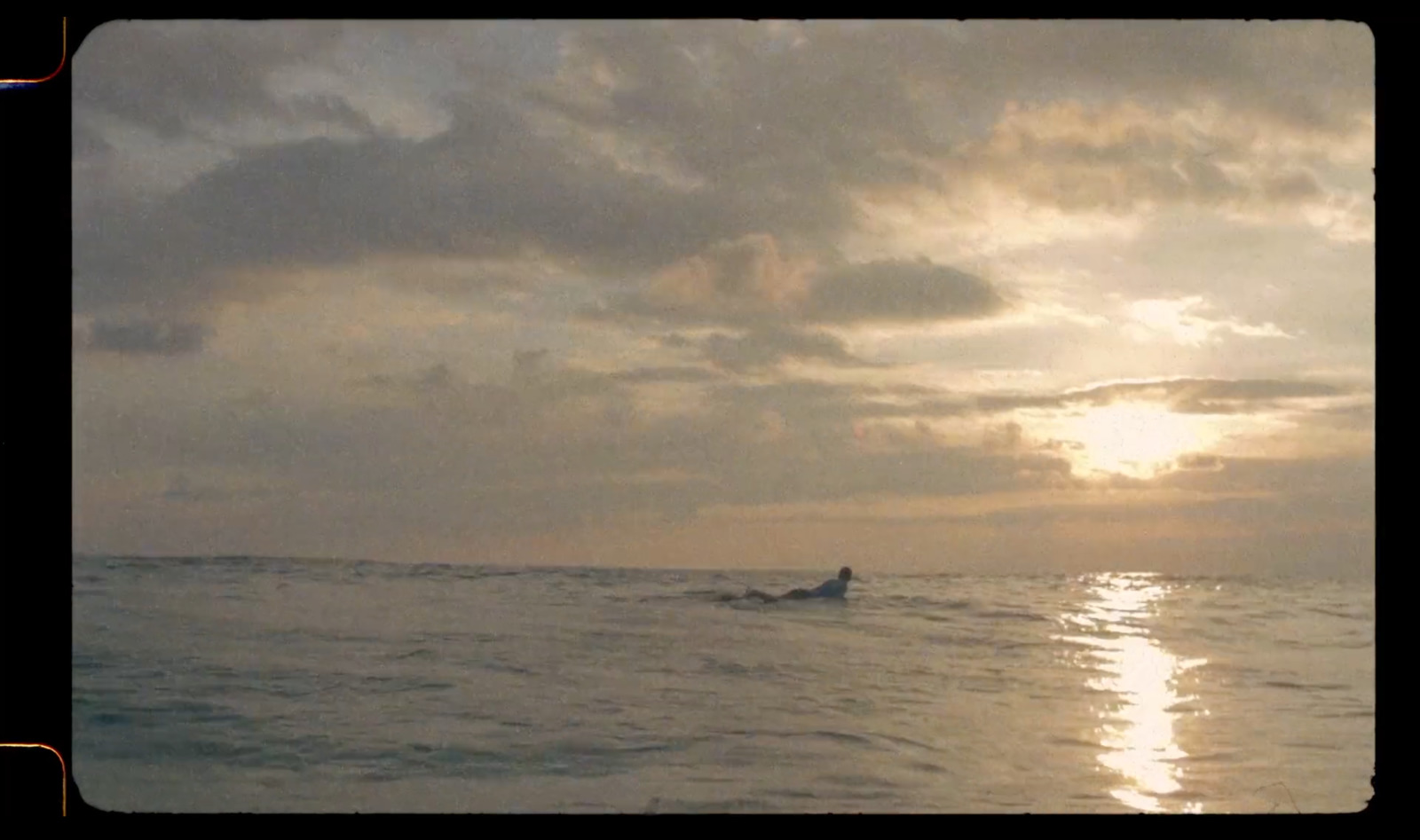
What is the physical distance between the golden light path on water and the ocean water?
0.05 metres

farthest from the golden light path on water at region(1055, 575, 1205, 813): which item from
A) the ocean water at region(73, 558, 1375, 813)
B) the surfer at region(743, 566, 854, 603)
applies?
the surfer at region(743, 566, 854, 603)

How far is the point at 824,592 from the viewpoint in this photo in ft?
72.0

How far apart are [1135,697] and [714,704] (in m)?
4.71

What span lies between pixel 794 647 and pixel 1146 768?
301 inches

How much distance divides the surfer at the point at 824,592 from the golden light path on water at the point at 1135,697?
4.04 metres

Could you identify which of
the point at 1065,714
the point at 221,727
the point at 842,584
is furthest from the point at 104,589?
the point at 1065,714

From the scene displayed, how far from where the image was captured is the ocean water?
28.8 ft

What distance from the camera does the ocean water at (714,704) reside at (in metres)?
8.77
